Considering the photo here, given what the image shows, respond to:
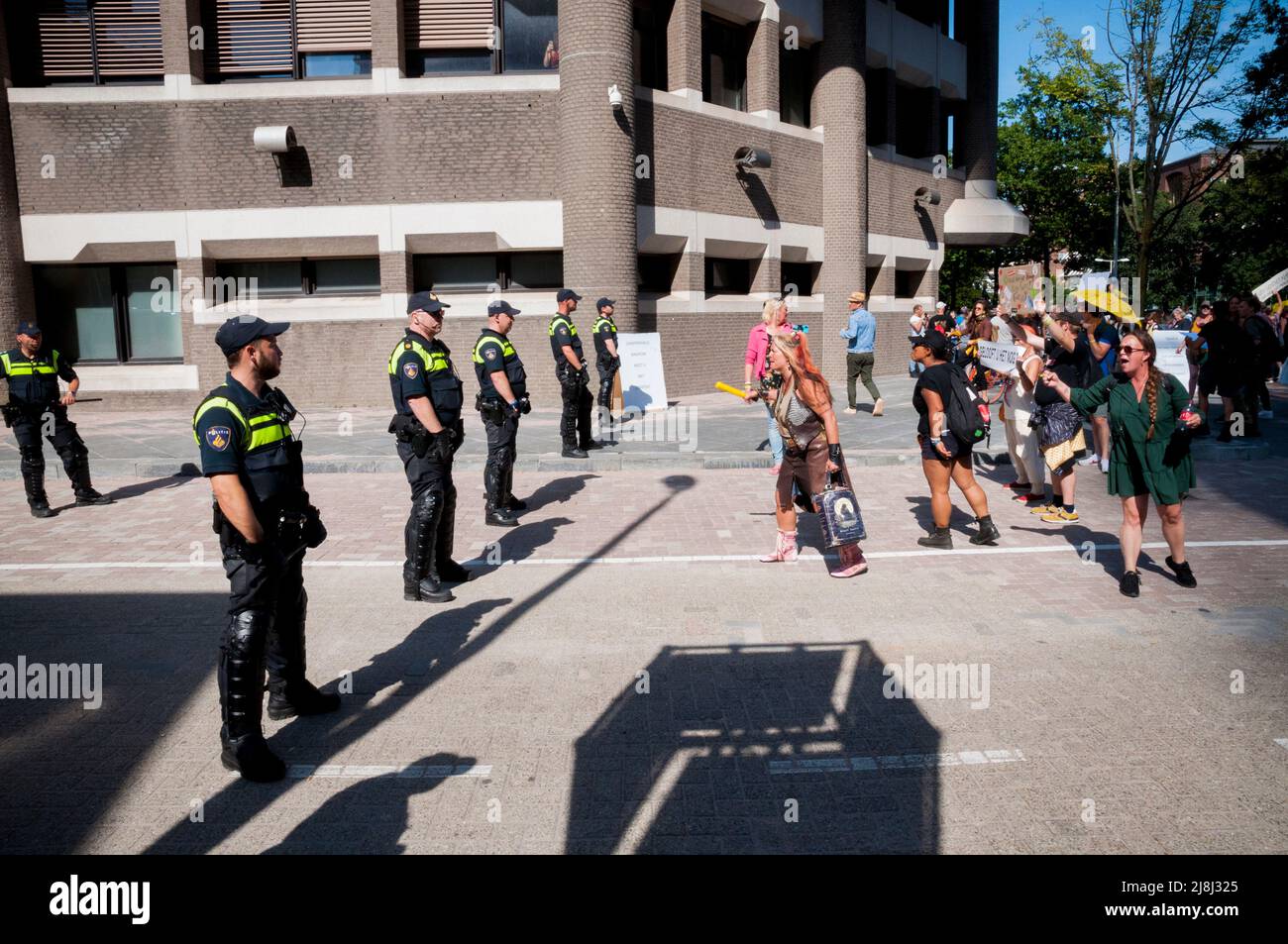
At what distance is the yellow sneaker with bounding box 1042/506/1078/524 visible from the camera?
9.50m

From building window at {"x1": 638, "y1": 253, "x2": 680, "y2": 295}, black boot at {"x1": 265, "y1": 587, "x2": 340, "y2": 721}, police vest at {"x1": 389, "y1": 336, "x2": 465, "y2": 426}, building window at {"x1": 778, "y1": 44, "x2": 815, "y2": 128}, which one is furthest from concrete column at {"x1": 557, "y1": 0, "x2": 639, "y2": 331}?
black boot at {"x1": 265, "y1": 587, "x2": 340, "y2": 721}

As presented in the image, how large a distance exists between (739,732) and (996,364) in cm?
615

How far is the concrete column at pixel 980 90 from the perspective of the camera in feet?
99.4

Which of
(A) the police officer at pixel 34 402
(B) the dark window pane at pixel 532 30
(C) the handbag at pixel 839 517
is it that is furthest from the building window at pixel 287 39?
(C) the handbag at pixel 839 517

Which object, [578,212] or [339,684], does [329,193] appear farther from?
[339,684]

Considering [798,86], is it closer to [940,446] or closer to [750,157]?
[750,157]

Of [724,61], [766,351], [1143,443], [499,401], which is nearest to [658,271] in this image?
[724,61]

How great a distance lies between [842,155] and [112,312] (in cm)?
1692

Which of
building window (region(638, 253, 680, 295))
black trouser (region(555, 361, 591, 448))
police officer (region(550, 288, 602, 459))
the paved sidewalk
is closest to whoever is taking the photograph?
police officer (region(550, 288, 602, 459))

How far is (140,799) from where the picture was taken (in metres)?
4.16

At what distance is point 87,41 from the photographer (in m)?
18.8

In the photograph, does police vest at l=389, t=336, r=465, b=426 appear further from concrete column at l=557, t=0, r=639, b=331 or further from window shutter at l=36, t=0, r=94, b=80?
window shutter at l=36, t=0, r=94, b=80

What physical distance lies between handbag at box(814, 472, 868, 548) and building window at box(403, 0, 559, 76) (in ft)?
47.3
